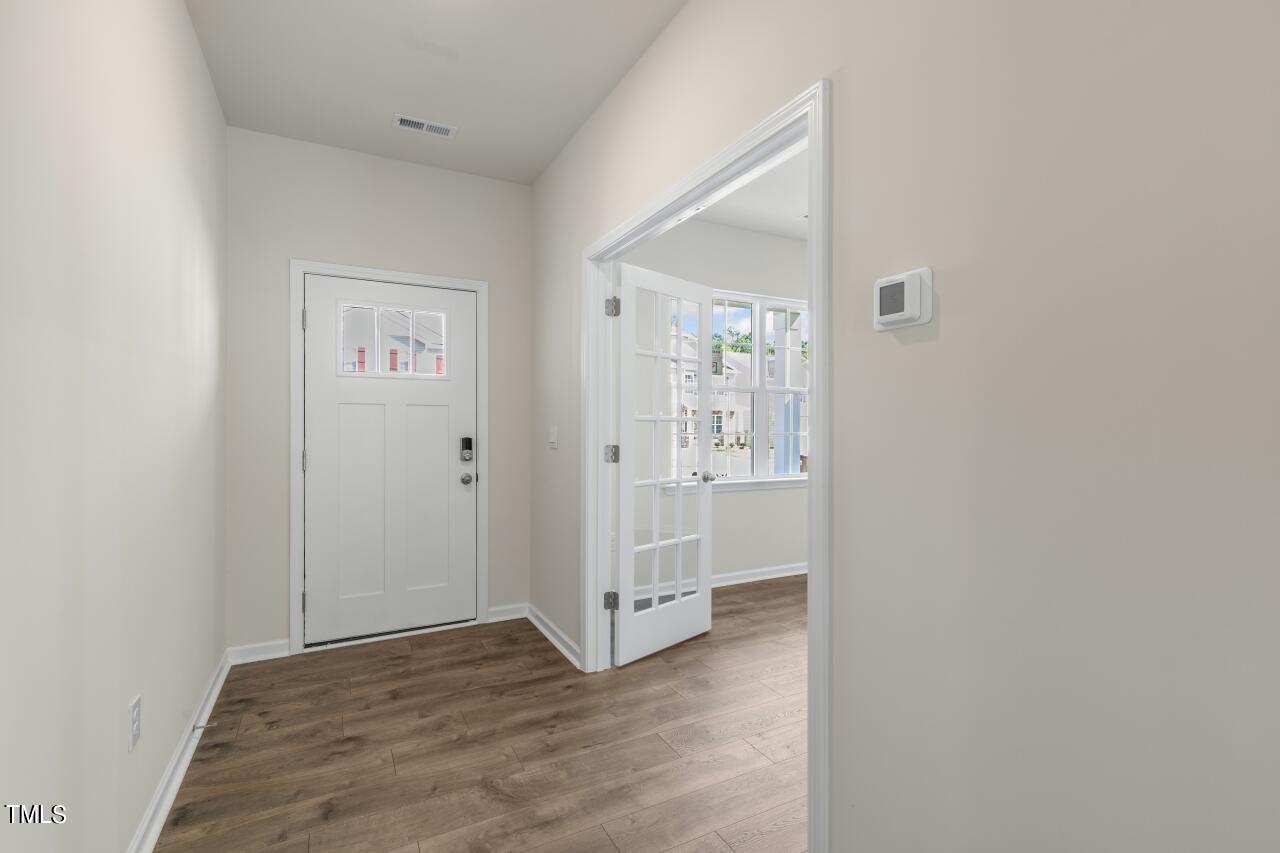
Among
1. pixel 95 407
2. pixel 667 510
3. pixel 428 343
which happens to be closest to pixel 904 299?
pixel 95 407

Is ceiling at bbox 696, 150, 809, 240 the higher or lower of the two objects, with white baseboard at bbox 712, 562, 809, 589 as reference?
higher

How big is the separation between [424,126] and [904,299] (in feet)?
9.13

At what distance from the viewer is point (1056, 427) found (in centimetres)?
107

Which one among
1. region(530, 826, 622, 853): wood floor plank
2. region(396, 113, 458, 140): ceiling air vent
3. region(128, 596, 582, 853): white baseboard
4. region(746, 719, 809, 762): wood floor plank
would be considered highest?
region(396, 113, 458, 140): ceiling air vent

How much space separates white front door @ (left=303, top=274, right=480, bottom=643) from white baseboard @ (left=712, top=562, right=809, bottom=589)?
6.18 ft

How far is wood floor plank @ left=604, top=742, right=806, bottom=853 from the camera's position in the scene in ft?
5.90

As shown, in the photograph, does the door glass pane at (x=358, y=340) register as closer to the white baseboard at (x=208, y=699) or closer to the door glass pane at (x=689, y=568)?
the white baseboard at (x=208, y=699)

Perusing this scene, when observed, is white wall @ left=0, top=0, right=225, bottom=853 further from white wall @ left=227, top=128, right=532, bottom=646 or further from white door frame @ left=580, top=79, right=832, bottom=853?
white door frame @ left=580, top=79, right=832, bottom=853

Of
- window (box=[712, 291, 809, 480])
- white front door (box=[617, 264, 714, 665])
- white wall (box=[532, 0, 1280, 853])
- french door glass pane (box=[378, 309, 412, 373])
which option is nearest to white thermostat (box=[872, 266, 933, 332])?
white wall (box=[532, 0, 1280, 853])

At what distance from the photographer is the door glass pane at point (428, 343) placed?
3.58m

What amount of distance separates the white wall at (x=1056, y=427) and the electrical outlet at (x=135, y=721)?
1897mm

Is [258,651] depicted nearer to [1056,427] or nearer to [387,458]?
[387,458]

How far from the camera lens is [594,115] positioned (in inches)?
118

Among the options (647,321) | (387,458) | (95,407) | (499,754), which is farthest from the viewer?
(387,458)
